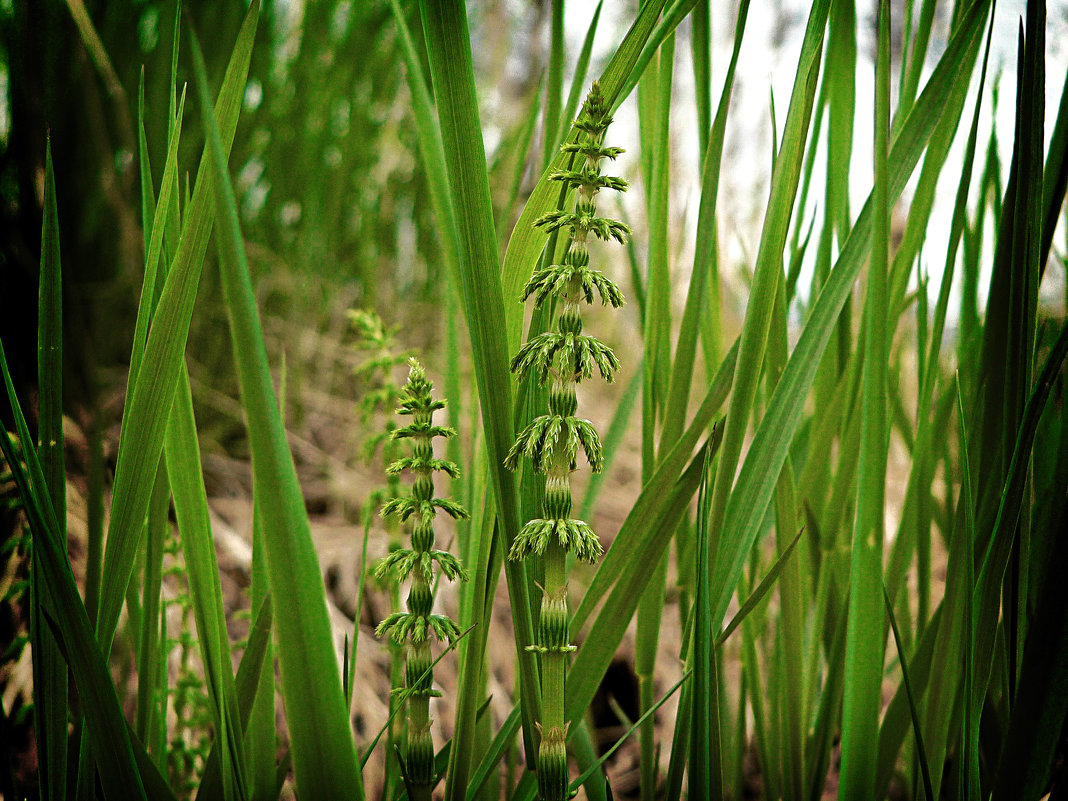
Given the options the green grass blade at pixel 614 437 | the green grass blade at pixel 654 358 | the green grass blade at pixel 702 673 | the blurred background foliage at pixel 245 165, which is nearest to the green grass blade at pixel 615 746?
the green grass blade at pixel 702 673

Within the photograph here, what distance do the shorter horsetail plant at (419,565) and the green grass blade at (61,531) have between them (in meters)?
0.19

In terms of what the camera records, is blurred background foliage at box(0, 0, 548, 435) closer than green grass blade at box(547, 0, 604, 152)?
No

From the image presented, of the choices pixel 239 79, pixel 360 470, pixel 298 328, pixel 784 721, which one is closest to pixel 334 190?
pixel 298 328

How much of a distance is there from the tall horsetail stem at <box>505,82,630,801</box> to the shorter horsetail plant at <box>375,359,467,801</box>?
0.04 m

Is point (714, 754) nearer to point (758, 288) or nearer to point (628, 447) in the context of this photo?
point (758, 288)

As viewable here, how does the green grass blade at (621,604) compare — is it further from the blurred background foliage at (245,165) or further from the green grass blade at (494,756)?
the blurred background foliage at (245,165)

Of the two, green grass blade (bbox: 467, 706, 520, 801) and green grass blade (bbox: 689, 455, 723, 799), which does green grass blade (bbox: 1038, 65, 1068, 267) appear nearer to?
green grass blade (bbox: 689, 455, 723, 799)

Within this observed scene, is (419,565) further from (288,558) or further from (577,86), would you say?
(577,86)

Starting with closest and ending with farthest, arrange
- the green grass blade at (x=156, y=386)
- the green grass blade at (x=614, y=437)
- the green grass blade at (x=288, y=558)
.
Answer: the green grass blade at (x=288, y=558)
the green grass blade at (x=156, y=386)
the green grass blade at (x=614, y=437)

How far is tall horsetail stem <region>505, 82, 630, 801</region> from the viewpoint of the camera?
0.28 m

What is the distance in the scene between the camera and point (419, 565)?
320 mm

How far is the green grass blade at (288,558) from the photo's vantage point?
0.80 ft

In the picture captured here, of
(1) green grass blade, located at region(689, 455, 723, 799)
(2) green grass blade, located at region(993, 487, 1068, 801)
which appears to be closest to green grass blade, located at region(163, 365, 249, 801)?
(1) green grass blade, located at region(689, 455, 723, 799)

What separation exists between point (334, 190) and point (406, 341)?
16.7 inches
